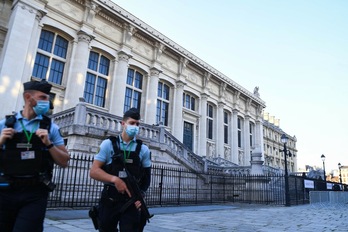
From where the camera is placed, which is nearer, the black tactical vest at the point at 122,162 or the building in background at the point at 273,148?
the black tactical vest at the point at 122,162

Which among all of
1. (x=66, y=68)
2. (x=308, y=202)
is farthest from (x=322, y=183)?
(x=66, y=68)

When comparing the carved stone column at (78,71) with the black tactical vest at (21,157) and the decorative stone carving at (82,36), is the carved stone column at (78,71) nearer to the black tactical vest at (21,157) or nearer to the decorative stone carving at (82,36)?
the decorative stone carving at (82,36)

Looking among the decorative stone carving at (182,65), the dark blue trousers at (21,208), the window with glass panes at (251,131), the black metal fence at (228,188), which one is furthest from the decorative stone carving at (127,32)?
the window with glass panes at (251,131)

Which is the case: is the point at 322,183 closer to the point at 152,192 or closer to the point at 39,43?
the point at 152,192

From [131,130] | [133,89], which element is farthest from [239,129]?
[131,130]

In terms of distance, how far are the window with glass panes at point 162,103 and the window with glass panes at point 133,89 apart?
2.81 meters

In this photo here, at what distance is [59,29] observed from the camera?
20.2 metres

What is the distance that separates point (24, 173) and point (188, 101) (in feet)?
101

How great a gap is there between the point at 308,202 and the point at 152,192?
13079 millimetres

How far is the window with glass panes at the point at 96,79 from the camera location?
22.2 metres

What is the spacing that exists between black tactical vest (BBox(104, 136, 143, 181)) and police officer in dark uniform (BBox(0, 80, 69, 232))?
65 centimetres

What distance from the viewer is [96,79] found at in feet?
74.7

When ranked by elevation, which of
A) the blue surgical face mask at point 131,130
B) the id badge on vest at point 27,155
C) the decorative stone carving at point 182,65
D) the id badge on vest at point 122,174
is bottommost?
the id badge on vest at point 122,174

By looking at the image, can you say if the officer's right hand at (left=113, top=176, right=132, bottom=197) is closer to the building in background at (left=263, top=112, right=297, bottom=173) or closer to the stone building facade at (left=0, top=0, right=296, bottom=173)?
the stone building facade at (left=0, top=0, right=296, bottom=173)
